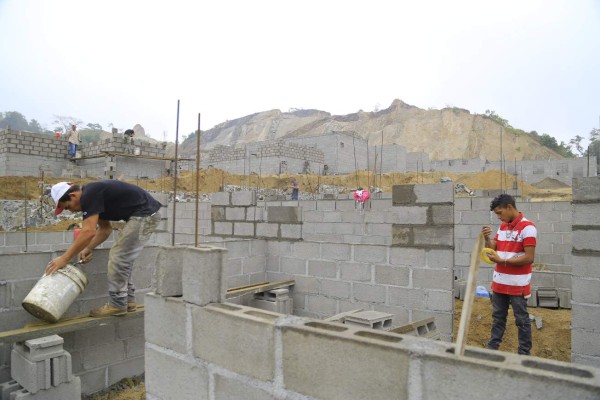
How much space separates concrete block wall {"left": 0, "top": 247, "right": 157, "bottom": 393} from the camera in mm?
3938

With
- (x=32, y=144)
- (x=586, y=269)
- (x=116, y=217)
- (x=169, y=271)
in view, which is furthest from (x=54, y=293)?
(x=32, y=144)

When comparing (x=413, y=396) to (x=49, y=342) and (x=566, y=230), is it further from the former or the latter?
(x=566, y=230)

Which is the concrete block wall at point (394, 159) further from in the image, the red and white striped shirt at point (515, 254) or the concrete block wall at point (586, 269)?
the red and white striped shirt at point (515, 254)

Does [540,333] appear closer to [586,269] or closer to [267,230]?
[586,269]

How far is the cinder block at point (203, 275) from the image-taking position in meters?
2.62

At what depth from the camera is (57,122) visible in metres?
88.9

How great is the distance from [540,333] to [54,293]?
253 inches

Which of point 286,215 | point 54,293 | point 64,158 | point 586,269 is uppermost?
point 64,158

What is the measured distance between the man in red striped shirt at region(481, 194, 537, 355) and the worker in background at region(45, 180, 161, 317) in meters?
3.44

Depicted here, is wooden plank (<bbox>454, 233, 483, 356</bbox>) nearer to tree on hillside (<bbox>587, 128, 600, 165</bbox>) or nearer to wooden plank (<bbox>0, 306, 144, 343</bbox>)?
wooden plank (<bbox>0, 306, 144, 343</bbox>)

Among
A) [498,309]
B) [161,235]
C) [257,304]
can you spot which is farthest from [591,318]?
[161,235]

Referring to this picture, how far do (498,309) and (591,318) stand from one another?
91 centimetres

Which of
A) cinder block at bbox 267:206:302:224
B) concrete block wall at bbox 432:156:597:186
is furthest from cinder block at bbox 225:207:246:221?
concrete block wall at bbox 432:156:597:186

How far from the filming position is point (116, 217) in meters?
4.07
